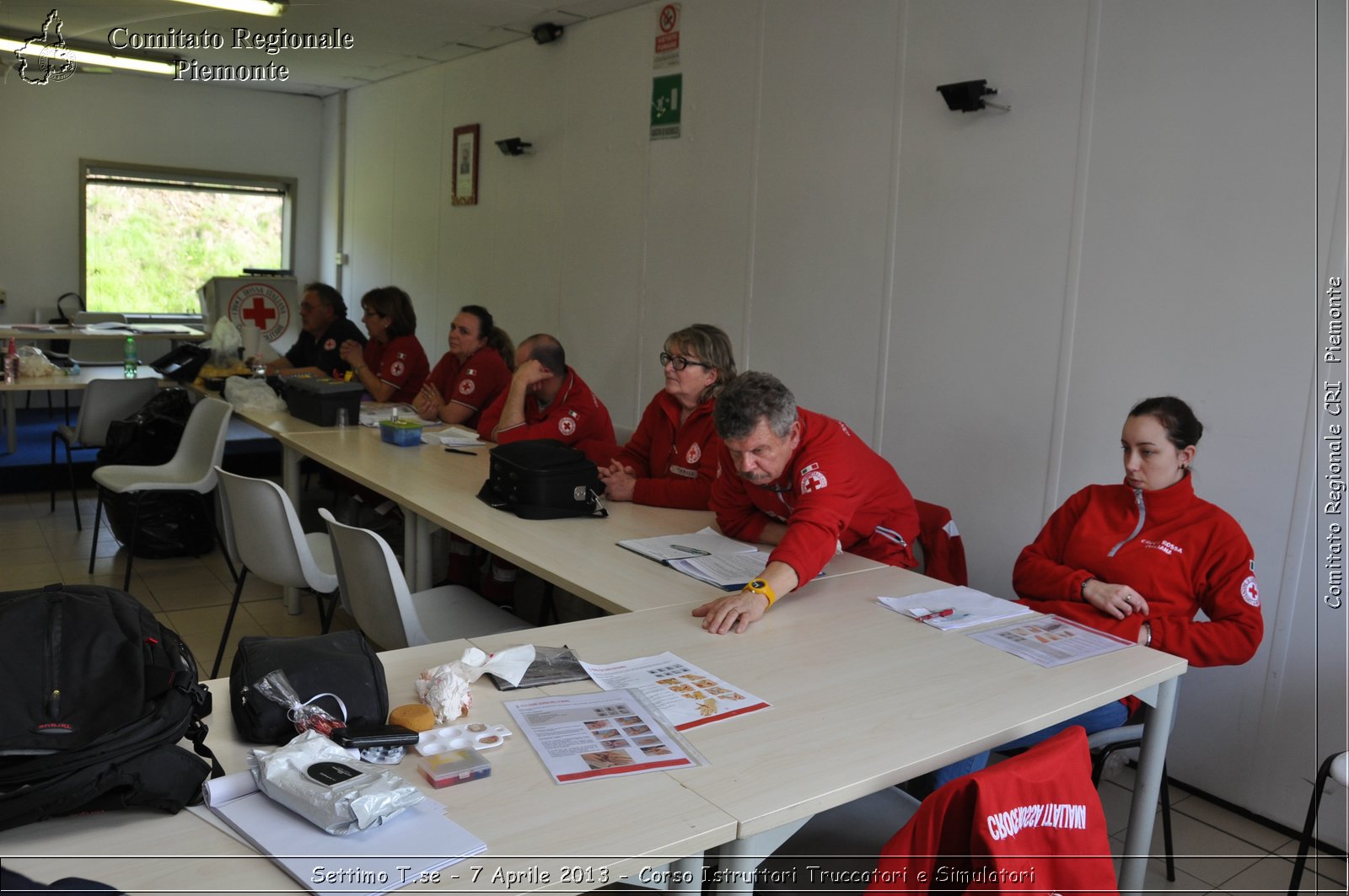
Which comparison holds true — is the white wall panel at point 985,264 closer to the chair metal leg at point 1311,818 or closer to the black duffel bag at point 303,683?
the chair metal leg at point 1311,818

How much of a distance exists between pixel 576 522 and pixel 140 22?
6.02 m

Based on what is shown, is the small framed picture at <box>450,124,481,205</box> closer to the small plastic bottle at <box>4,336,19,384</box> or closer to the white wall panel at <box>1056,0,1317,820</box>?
the small plastic bottle at <box>4,336,19,384</box>

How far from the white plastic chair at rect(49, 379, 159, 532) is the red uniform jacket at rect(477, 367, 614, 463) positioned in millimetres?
2446

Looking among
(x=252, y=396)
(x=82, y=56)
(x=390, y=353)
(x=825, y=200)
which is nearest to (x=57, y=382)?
(x=252, y=396)

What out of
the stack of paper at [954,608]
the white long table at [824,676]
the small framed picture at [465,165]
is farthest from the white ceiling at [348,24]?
the stack of paper at [954,608]

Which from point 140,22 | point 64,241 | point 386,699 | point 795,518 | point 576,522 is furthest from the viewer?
point 64,241

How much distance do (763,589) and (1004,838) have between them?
105 cm

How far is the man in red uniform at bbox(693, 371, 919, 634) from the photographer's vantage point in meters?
2.37

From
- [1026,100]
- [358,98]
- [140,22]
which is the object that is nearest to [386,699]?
[1026,100]

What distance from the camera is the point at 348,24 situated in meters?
6.61

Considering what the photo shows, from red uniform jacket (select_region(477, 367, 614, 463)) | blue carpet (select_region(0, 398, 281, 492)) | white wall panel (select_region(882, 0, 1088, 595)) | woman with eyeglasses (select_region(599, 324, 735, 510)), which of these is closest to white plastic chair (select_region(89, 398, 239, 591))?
red uniform jacket (select_region(477, 367, 614, 463))

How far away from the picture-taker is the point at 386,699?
1.63 metres

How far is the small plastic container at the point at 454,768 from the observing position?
1475mm

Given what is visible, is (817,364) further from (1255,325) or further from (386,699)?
(386,699)
